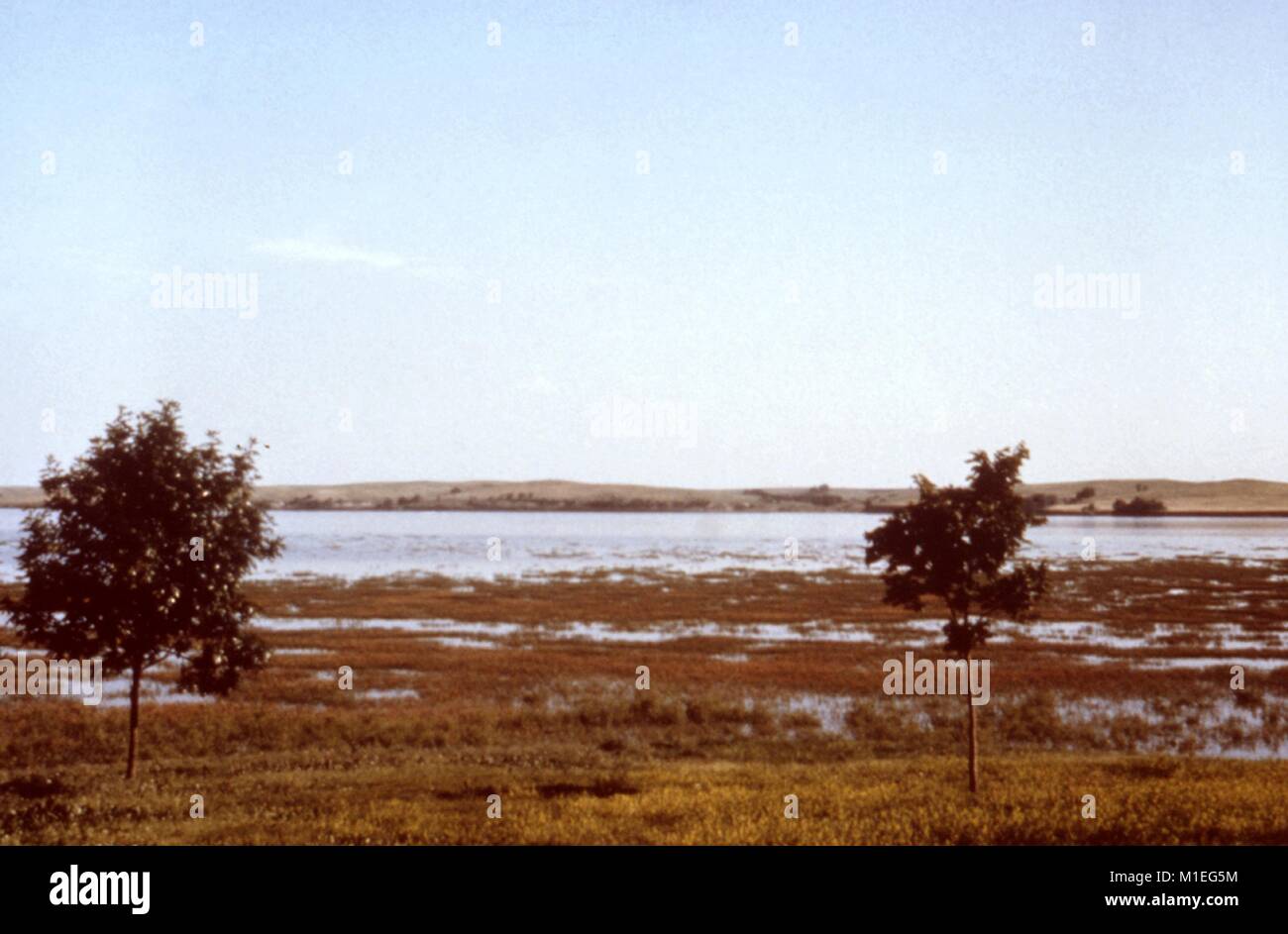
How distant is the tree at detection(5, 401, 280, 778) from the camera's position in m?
23.4

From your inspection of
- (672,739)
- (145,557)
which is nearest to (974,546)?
(672,739)

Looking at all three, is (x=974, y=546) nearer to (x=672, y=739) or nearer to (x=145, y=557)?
(x=672, y=739)

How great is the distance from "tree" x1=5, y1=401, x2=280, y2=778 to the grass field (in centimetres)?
320

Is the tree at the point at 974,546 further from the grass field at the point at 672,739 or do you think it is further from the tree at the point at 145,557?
the tree at the point at 145,557

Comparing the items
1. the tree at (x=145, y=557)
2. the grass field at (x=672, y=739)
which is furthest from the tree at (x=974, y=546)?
the tree at (x=145, y=557)

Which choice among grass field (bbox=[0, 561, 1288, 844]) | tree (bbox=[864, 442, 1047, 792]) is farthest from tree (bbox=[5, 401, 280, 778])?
tree (bbox=[864, 442, 1047, 792])

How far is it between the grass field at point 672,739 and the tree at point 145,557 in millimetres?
3202

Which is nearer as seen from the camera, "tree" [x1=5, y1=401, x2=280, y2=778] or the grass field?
the grass field

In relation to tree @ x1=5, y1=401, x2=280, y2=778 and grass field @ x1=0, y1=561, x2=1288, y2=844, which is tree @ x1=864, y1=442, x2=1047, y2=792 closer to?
grass field @ x1=0, y1=561, x2=1288, y2=844

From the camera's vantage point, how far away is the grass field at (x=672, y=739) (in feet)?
Answer: 63.1
